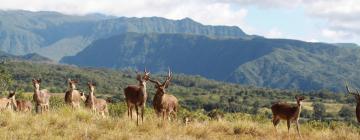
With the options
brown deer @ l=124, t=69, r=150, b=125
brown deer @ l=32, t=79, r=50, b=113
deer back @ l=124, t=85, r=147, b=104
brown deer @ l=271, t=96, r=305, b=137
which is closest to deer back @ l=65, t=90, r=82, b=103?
brown deer @ l=32, t=79, r=50, b=113

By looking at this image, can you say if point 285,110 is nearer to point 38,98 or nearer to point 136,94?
point 136,94

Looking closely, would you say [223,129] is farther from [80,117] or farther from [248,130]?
[80,117]

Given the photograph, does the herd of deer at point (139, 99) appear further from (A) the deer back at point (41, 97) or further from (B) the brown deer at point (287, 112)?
(B) the brown deer at point (287, 112)

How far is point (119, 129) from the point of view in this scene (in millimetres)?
16438

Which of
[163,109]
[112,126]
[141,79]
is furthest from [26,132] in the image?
[163,109]

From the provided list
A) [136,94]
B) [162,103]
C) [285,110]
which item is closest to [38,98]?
[162,103]

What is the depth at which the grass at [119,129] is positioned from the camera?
15273 mm

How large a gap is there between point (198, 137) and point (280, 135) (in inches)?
132

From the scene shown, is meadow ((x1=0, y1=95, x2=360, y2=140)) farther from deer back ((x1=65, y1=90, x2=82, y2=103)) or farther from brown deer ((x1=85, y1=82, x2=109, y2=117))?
deer back ((x1=65, y1=90, x2=82, y2=103))

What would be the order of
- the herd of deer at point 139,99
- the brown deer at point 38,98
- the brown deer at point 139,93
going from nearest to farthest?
the brown deer at point 139,93 → the herd of deer at point 139,99 → the brown deer at point 38,98

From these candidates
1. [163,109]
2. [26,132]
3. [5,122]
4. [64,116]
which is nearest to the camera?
[26,132]

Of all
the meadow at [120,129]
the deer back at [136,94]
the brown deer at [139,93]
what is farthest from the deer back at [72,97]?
the brown deer at [139,93]

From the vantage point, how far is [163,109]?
2059 centimetres

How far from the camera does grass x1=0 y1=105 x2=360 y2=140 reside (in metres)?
15.3
